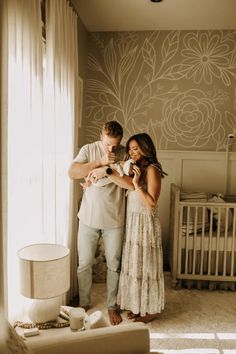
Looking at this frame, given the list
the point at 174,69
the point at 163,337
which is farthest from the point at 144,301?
the point at 174,69

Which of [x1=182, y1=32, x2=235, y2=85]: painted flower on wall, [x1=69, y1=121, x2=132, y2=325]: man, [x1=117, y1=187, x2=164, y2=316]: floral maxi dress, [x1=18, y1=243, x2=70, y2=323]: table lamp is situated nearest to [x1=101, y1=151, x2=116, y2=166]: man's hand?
[x1=69, y1=121, x2=132, y2=325]: man

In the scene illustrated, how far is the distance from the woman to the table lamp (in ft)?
2.65

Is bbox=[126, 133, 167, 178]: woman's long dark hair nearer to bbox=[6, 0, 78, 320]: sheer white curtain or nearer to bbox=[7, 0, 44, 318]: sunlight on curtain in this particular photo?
bbox=[6, 0, 78, 320]: sheer white curtain

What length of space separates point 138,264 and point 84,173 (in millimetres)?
702

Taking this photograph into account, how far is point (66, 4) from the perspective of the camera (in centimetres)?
247

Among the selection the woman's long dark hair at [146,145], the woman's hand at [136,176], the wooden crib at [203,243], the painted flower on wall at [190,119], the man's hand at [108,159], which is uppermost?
the painted flower on wall at [190,119]

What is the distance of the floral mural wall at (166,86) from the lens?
3.61 metres

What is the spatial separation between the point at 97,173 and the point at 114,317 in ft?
3.35

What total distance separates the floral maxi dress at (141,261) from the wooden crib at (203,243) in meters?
0.64

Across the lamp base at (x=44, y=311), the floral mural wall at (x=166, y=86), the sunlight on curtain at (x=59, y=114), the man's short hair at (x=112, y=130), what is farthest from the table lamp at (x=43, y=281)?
the floral mural wall at (x=166, y=86)

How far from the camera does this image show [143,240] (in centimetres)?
243

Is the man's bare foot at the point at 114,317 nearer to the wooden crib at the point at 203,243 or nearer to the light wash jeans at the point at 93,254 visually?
the light wash jeans at the point at 93,254

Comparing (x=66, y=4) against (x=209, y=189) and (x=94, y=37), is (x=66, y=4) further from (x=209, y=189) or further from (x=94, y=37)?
(x=209, y=189)

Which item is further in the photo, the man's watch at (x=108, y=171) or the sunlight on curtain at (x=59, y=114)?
the man's watch at (x=108, y=171)
